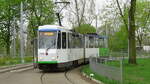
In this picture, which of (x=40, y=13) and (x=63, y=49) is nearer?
(x=63, y=49)

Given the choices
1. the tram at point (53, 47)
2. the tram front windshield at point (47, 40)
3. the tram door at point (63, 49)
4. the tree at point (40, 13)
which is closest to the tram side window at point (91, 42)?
the tram at point (53, 47)

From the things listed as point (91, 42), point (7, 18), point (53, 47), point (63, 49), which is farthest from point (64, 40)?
point (7, 18)

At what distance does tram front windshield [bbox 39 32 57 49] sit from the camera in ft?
72.9

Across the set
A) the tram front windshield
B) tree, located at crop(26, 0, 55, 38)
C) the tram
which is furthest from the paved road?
tree, located at crop(26, 0, 55, 38)

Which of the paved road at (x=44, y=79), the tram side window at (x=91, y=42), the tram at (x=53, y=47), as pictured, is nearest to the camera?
the paved road at (x=44, y=79)

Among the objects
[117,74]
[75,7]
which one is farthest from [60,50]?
[75,7]

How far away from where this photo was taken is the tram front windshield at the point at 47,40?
2222cm

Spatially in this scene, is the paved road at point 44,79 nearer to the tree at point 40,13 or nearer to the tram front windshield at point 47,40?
the tram front windshield at point 47,40

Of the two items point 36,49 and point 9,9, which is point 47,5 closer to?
point 9,9

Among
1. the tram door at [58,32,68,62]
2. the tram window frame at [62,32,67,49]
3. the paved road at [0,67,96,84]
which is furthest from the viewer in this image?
the tram window frame at [62,32,67,49]

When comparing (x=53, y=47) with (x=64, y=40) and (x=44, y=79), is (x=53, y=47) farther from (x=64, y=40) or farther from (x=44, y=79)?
(x=44, y=79)

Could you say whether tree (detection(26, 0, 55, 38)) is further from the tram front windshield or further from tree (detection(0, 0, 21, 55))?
the tram front windshield

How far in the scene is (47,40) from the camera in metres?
22.4

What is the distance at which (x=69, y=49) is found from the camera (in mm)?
24281
